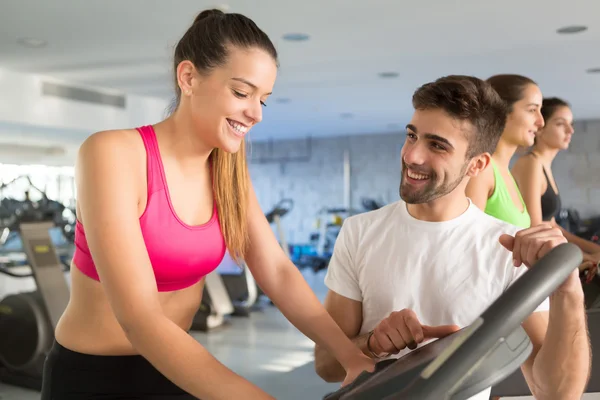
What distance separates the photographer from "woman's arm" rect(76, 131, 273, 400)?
872 mm

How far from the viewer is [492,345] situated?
0.51 metres

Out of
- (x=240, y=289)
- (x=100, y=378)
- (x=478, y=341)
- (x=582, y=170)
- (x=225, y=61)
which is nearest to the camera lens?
(x=478, y=341)

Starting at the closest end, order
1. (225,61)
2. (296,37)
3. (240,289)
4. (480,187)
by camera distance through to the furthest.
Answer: (225,61), (480,187), (296,37), (240,289)

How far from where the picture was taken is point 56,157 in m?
8.55

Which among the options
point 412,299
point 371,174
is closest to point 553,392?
point 412,299

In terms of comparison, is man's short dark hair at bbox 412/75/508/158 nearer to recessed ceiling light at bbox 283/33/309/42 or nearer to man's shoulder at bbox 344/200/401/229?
man's shoulder at bbox 344/200/401/229

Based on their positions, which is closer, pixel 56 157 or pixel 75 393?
pixel 75 393

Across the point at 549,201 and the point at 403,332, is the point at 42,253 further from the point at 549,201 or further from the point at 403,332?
the point at 403,332

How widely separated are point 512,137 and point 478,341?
1.95 meters

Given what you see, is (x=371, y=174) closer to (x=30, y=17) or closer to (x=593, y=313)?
(x=30, y=17)

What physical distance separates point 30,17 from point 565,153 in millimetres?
9314

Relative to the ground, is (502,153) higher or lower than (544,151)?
higher

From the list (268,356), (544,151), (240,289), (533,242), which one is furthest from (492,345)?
(240,289)

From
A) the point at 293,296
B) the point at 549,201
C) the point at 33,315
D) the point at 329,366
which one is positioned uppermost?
the point at 293,296
